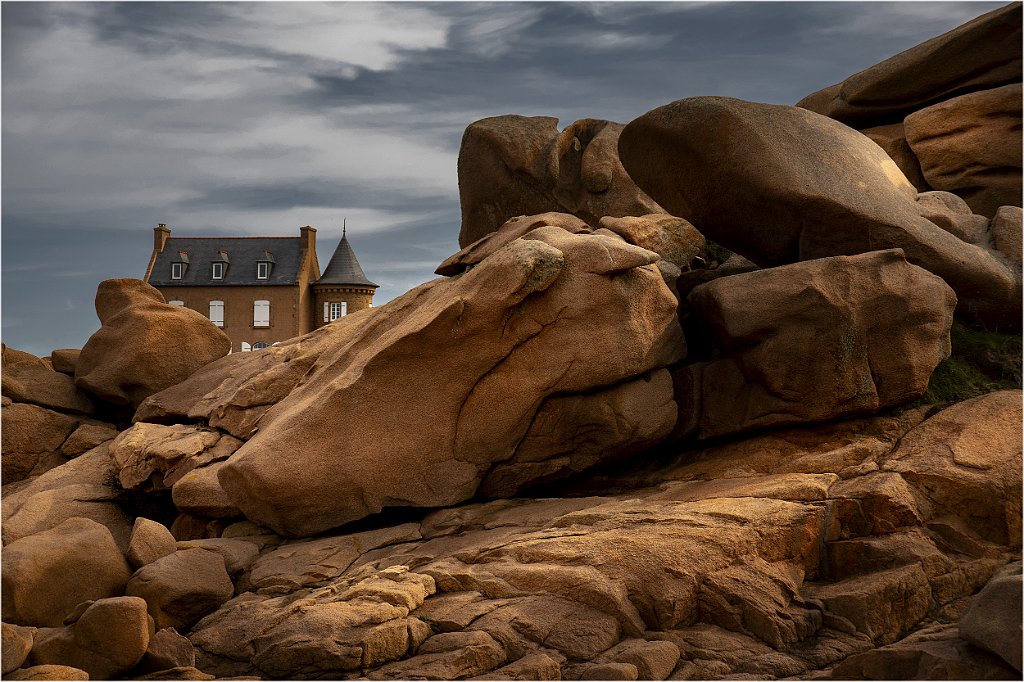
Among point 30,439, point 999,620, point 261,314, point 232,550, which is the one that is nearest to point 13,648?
point 232,550

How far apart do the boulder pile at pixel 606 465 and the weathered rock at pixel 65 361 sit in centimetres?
106

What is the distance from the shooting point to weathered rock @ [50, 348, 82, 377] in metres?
14.6

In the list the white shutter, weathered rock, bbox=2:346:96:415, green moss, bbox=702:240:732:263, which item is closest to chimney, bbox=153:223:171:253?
the white shutter

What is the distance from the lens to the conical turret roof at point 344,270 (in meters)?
46.9

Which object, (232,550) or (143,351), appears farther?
(143,351)

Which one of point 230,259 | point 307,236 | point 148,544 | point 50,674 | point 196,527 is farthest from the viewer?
point 307,236

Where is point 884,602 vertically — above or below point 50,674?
above

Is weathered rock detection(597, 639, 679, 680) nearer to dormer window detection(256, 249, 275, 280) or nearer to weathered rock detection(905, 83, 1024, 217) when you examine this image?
weathered rock detection(905, 83, 1024, 217)

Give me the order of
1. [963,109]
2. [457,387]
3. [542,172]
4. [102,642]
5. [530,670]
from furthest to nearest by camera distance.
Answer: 1. [542,172]
2. [963,109]
3. [457,387]
4. [102,642]
5. [530,670]

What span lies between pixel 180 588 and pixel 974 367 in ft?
28.6

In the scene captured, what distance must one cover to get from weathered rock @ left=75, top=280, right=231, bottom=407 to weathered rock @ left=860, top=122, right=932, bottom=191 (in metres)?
11.2

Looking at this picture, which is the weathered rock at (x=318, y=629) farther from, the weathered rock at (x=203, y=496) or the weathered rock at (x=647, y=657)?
the weathered rock at (x=203, y=496)

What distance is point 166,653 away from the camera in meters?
7.69

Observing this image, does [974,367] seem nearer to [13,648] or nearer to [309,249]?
[13,648]
